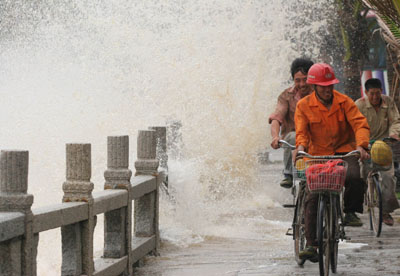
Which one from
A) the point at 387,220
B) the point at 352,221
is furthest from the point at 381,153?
the point at 387,220

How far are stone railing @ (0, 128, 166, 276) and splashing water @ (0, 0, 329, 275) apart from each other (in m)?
5.35

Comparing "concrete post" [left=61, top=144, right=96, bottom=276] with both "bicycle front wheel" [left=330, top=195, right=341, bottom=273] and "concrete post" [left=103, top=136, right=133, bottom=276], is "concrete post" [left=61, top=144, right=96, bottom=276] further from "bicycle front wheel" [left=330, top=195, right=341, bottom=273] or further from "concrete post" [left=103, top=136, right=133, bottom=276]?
"bicycle front wheel" [left=330, top=195, right=341, bottom=273]

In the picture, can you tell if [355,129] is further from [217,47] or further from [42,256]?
[217,47]

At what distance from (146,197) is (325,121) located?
2270mm

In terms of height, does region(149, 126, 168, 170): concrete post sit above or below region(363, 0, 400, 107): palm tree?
below

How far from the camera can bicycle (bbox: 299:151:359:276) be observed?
22.6ft

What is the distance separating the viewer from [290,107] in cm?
989

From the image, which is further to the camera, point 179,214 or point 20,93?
point 20,93

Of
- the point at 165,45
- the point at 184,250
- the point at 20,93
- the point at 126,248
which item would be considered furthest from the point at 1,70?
the point at 126,248

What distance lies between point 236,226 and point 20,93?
29.8 feet

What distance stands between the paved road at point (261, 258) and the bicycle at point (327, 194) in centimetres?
66

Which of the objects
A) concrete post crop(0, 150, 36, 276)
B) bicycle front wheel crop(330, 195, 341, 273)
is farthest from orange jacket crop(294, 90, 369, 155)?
concrete post crop(0, 150, 36, 276)

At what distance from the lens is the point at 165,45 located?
18047 mm

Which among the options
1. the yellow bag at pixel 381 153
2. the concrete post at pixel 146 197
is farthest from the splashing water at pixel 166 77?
the concrete post at pixel 146 197
